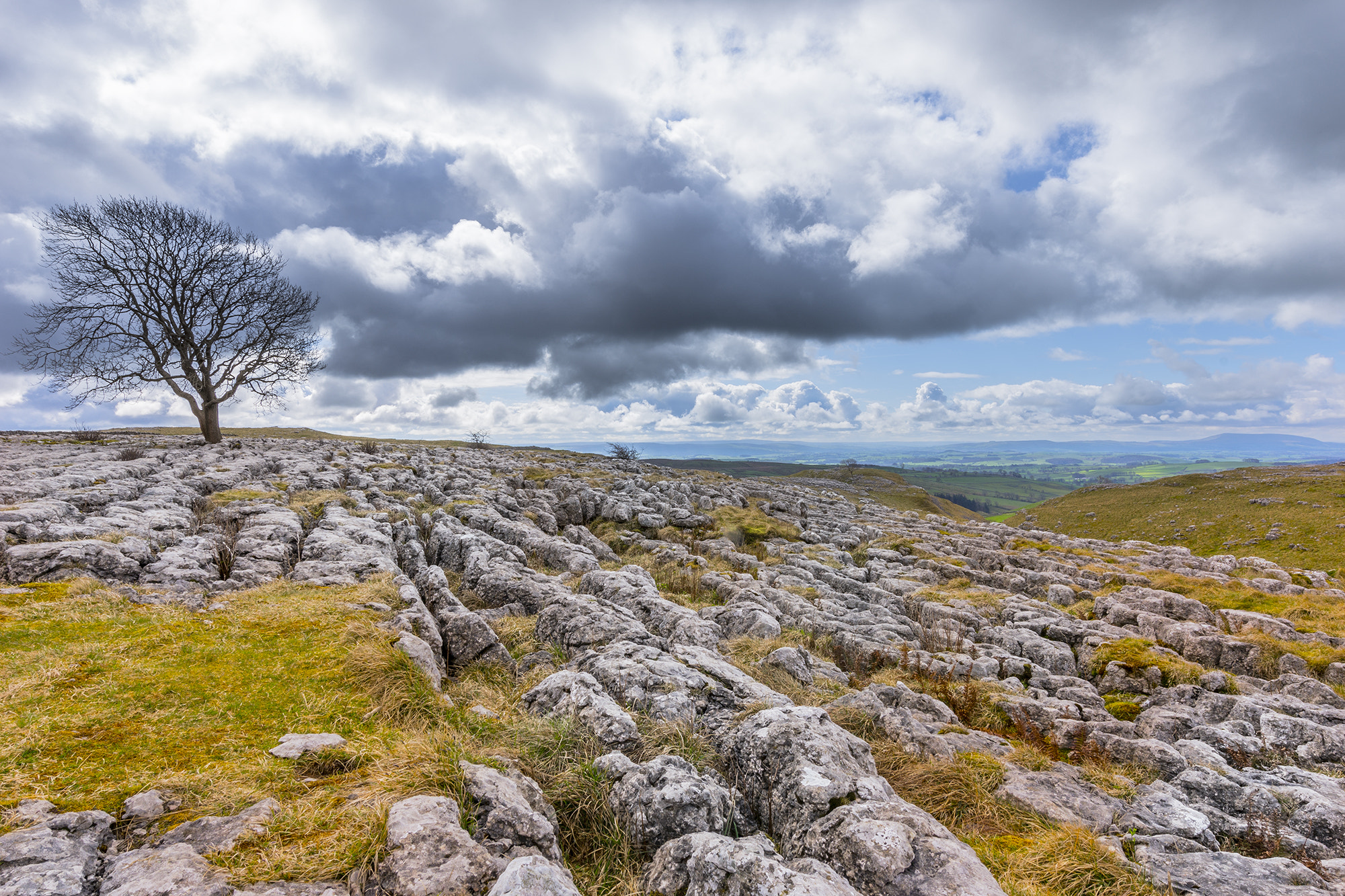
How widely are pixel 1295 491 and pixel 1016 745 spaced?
115321mm

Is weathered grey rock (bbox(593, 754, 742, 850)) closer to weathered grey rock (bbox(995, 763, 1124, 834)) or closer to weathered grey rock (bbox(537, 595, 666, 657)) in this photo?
weathered grey rock (bbox(995, 763, 1124, 834))

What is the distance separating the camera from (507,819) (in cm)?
568

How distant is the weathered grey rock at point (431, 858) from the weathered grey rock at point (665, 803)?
1.95 metres

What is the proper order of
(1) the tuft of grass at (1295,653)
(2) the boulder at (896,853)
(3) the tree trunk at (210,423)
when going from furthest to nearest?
(3) the tree trunk at (210,423) → (1) the tuft of grass at (1295,653) → (2) the boulder at (896,853)

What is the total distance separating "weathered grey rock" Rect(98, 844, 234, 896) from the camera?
A: 4.25 m

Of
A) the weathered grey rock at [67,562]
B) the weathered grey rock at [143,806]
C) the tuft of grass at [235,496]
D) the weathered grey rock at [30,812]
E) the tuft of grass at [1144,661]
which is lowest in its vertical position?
the tuft of grass at [1144,661]

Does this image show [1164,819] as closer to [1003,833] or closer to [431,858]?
[1003,833]

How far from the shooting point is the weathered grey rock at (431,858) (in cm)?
461

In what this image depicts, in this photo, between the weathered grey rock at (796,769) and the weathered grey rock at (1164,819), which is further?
the weathered grey rock at (1164,819)

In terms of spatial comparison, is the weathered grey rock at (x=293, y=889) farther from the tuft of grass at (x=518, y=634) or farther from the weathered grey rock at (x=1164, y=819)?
the weathered grey rock at (x=1164, y=819)

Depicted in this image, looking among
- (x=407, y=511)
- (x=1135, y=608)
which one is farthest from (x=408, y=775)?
(x=1135, y=608)

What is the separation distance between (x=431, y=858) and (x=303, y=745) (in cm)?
342

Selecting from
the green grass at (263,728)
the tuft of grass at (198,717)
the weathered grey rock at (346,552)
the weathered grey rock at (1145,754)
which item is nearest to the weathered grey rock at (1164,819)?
the weathered grey rock at (1145,754)

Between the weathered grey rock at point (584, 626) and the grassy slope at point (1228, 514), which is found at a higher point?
the weathered grey rock at point (584, 626)
